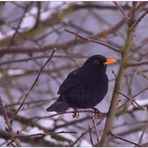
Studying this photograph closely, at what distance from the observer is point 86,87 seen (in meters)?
1.65

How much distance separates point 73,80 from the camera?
1.70 meters

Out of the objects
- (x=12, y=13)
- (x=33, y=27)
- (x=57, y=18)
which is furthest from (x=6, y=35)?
(x=12, y=13)

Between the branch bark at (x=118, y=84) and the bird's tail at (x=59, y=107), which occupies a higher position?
the branch bark at (x=118, y=84)

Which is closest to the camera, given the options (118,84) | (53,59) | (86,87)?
(118,84)

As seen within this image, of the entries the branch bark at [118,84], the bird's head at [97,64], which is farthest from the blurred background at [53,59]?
the branch bark at [118,84]

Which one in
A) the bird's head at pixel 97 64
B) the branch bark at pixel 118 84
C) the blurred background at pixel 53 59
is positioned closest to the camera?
the branch bark at pixel 118 84

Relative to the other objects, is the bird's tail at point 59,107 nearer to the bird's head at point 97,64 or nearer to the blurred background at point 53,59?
the bird's head at point 97,64

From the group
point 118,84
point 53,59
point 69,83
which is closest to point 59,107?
point 69,83

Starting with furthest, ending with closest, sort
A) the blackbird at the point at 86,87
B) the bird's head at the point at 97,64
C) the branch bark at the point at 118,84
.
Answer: the bird's head at the point at 97,64
the blackbird at the point at 86,87
the branch bark at the point at 118,84

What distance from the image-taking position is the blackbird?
1606mm

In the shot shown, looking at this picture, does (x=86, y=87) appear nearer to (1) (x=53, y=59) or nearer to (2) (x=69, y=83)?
(2) (x=69, y=83)

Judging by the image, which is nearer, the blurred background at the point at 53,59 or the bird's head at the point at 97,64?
the bird's head at the point at 97,64

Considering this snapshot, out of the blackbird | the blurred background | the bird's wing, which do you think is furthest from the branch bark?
the blurred background

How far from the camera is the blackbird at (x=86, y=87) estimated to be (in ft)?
5.27
